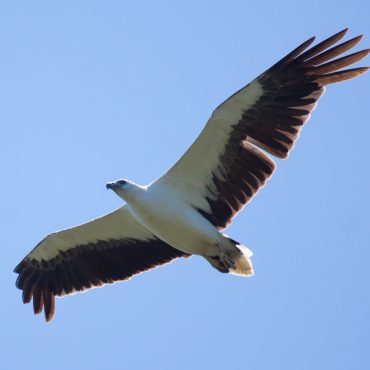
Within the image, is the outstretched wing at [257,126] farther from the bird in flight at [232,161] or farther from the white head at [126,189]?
the white head at [126,189]

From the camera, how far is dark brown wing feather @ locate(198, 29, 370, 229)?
1549 cm

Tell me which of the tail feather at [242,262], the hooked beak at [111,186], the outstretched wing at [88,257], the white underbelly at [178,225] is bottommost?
the tail feather at [242,262]

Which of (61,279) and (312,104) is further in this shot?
(61,279)

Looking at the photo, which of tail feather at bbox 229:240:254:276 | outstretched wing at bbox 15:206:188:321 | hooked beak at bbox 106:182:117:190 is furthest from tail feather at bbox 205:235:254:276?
hooked beak at bbox 106:182:117:190

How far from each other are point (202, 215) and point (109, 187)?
1.62 meters

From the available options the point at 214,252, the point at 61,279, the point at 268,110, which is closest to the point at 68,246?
the point at 61,279

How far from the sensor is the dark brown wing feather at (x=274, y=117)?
15492 millimetres

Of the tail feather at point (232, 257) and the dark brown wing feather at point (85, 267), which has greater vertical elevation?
the dark brown wing feather at point (85, 267)

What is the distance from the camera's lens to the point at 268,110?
15867 mm

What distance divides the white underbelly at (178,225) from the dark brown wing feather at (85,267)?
119cm

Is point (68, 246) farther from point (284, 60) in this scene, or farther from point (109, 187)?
point (284, 60)

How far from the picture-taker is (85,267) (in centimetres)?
1788

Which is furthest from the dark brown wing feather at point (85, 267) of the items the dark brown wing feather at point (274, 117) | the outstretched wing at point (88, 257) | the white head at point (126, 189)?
the dark brown wing feather at point (274, 117)

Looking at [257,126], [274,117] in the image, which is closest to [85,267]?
[257,126]
